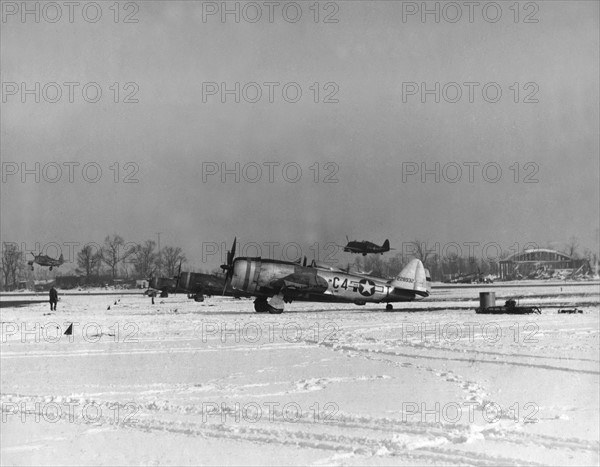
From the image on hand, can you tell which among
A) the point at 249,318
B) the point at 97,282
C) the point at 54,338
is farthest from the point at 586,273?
the point at 54,338

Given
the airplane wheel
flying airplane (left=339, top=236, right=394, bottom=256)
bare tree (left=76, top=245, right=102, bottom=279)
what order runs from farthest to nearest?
1. bare tree (left=76, top=245, right=102, bottom=279)
2. flying airplane (left=339, top=236, right=394, bottom=256)
3. the airplane wheel

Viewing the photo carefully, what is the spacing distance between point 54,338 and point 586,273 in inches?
4044

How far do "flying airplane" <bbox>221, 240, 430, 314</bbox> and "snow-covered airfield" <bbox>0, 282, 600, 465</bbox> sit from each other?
9.86m

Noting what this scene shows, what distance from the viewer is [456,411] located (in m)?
7.50

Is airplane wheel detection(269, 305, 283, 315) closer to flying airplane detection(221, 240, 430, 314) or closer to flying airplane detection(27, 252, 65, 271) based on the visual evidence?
flying airplane detection(221, 240, 430, 314)

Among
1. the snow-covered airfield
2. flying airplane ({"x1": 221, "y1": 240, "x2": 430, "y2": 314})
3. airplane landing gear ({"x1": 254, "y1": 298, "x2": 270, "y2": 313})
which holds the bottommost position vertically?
the snow-covered airfield

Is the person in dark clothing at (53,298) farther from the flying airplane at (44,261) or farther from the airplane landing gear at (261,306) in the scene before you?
the flying airplane at (44,261)

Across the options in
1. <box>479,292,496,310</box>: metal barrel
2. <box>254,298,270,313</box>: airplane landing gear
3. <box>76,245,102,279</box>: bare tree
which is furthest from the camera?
<box>76,245,102,279</box>: bare tree

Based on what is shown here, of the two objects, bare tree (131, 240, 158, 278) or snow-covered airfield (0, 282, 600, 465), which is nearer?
snow-covered airfield (0, 282, 600, 465)

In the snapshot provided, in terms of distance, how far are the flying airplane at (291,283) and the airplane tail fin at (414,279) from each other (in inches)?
61.5

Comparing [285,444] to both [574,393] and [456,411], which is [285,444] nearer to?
[456,411]

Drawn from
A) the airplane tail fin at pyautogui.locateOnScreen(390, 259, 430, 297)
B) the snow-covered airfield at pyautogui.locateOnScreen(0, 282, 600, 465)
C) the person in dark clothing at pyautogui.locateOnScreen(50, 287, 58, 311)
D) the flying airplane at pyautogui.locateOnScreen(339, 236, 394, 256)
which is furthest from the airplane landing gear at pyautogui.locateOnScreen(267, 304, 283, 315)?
the flying airplane at pyautogui.locateOnScreen(339, 236, 394, 256)

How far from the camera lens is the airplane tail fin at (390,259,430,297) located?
29172 millimetres

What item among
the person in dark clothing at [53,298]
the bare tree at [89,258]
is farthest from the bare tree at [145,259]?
the person in dark clothing at [53,298]
